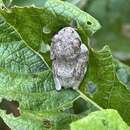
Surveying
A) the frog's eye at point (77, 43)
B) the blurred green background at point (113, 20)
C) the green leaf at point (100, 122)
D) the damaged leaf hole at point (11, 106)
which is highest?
the green leaf at point (100, 122)

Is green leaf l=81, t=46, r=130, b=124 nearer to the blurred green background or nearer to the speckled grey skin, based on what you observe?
the speckled grey skin

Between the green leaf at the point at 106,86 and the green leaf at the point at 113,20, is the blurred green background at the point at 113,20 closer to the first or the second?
the green leaf at the point at 113,20

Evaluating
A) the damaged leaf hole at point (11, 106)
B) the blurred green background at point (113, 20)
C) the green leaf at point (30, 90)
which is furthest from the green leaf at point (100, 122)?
the blurred green background at point (113, 20)

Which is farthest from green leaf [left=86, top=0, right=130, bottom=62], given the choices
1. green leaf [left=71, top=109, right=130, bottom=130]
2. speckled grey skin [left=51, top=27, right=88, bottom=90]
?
green leaf [left=71, top=109, right=130, bottom=130]

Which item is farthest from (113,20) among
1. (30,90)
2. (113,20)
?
(30,90)

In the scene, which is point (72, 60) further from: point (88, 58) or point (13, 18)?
point (13, 18)

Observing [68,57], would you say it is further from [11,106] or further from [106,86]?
[11,106]

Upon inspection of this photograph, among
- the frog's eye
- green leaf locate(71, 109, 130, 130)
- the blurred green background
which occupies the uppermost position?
green leaf locate(71, 109, 130, 130)

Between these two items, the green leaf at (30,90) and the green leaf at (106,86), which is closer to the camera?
the green leaf at (30,90)
